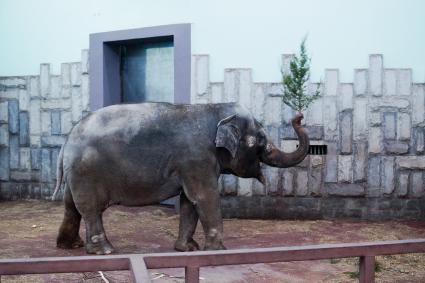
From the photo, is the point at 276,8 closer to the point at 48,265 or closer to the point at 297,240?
the point at 297,240

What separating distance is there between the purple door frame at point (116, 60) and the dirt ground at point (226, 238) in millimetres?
1650

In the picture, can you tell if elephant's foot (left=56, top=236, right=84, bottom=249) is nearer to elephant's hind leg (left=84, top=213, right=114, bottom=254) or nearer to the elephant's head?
elephant's hind leg (left=84, top=213, right=114, bottom=254)

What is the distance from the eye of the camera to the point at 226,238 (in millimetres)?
5777

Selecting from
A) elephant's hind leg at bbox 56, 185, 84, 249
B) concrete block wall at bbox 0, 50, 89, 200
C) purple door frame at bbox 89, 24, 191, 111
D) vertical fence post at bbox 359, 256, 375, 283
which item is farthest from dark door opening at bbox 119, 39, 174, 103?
vertical fence post at bbox 359, 256, 375, 283

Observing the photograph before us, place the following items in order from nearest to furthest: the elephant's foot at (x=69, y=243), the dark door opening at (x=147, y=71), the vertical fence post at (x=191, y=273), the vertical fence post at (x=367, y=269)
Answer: the vertical fence post at (x=191, y=273), the vertical fence post at (x=367, y=269), the elephant's foot at (x=69, y=243), the dark door opening at (x=147, y=71)

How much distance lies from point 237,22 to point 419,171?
3013 millimetres

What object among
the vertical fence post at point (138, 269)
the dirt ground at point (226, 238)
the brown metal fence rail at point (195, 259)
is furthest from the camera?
the dirt ground at point (226, 238)

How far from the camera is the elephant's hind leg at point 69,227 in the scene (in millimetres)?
4957

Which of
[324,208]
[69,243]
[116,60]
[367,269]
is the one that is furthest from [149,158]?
[116,60]

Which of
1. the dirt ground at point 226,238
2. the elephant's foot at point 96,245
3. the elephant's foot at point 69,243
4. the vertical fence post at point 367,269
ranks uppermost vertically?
the vertical fence post at point 367,269

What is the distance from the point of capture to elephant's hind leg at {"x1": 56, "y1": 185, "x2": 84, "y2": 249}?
4.96m

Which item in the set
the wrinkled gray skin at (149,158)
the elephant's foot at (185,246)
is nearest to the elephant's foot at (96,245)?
the wrinkled gray skin at (149,158)

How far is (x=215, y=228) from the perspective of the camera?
15.5 feet

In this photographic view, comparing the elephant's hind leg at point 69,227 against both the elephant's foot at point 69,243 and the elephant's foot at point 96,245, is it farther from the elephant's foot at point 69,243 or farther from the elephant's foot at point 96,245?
the elephant's foot at point 96,245
